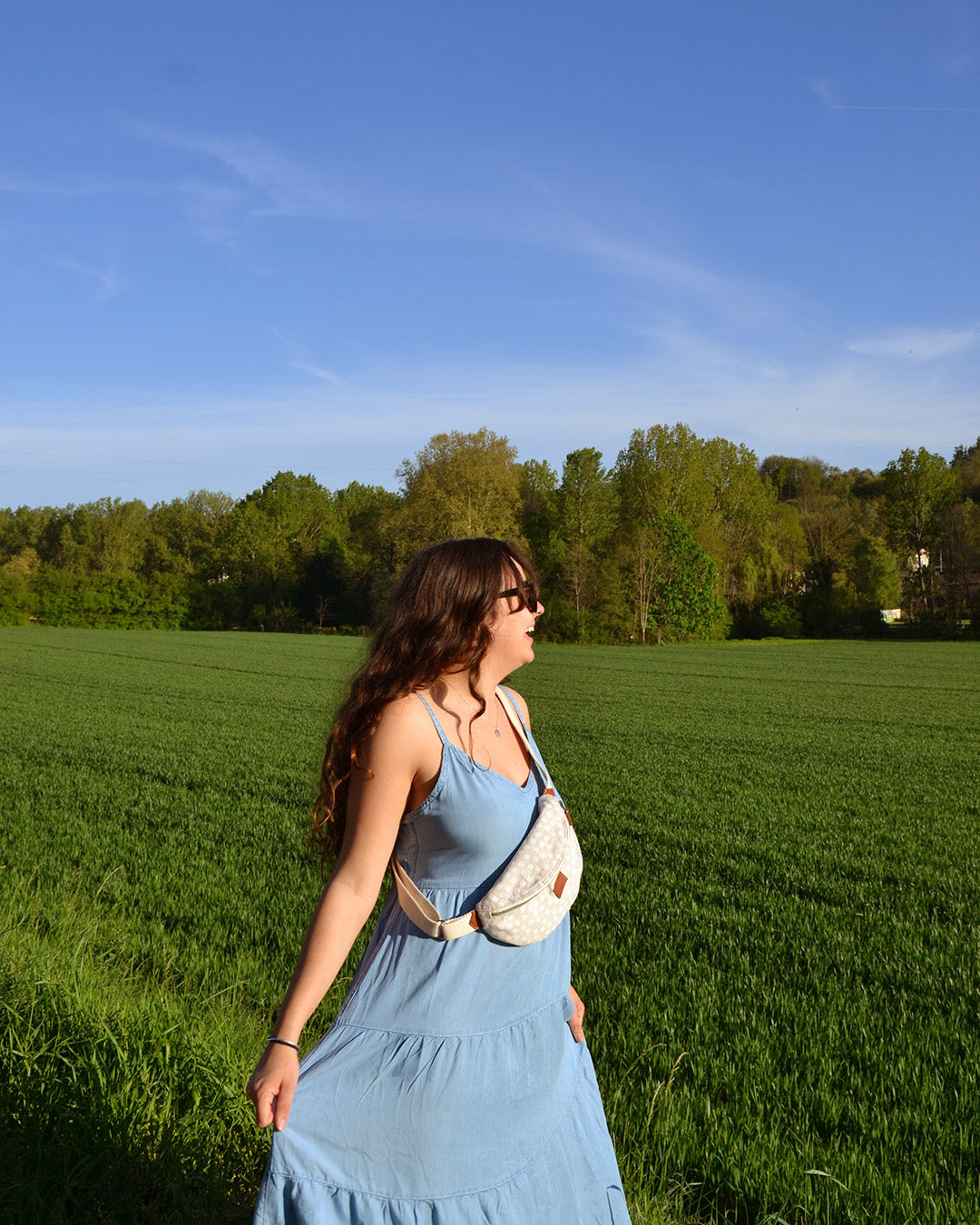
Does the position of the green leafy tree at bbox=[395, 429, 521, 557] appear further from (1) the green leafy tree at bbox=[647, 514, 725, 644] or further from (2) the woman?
(2) the woman

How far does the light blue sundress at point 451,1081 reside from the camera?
181 centimetres

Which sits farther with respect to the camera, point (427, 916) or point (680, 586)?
point (680, 586)

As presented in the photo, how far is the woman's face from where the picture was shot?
2.28 m

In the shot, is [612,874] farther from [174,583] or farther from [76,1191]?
[174,583]

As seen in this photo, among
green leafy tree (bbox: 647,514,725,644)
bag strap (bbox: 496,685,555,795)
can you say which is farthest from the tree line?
bag strap (bbox: 496,685,555,795)

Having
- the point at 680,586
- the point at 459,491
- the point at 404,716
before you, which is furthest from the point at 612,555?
the point at 404,716

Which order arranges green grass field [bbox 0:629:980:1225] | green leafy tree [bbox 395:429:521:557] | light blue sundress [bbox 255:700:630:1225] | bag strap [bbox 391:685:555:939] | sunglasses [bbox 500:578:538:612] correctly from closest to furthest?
1. light blue sundress [bbox 255:700:630:1225]
2. bag strap [bbox 391:685:555:939]
3. sunglasses [bbox 500:578:538:612]
4. green grass field [bbox 0:629:980:1225]
5. green leafy tree [bbox 395:429:521:557]

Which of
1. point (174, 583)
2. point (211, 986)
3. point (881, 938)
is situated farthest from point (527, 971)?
point (174, 583)

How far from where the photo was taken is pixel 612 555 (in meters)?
68.4

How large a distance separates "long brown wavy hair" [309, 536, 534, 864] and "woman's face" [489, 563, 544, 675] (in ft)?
0.03

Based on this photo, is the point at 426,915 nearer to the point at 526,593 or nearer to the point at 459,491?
the point at 526,593

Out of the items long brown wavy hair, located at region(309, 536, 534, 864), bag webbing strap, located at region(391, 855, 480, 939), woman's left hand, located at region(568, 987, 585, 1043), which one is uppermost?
long brown wavy hair, located at region(309, 536, 534, 864)

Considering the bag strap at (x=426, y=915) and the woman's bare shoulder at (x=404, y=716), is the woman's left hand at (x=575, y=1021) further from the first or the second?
the woman's bare shoulder at (x=404, y=716)

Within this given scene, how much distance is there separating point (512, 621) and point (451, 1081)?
994 mm
